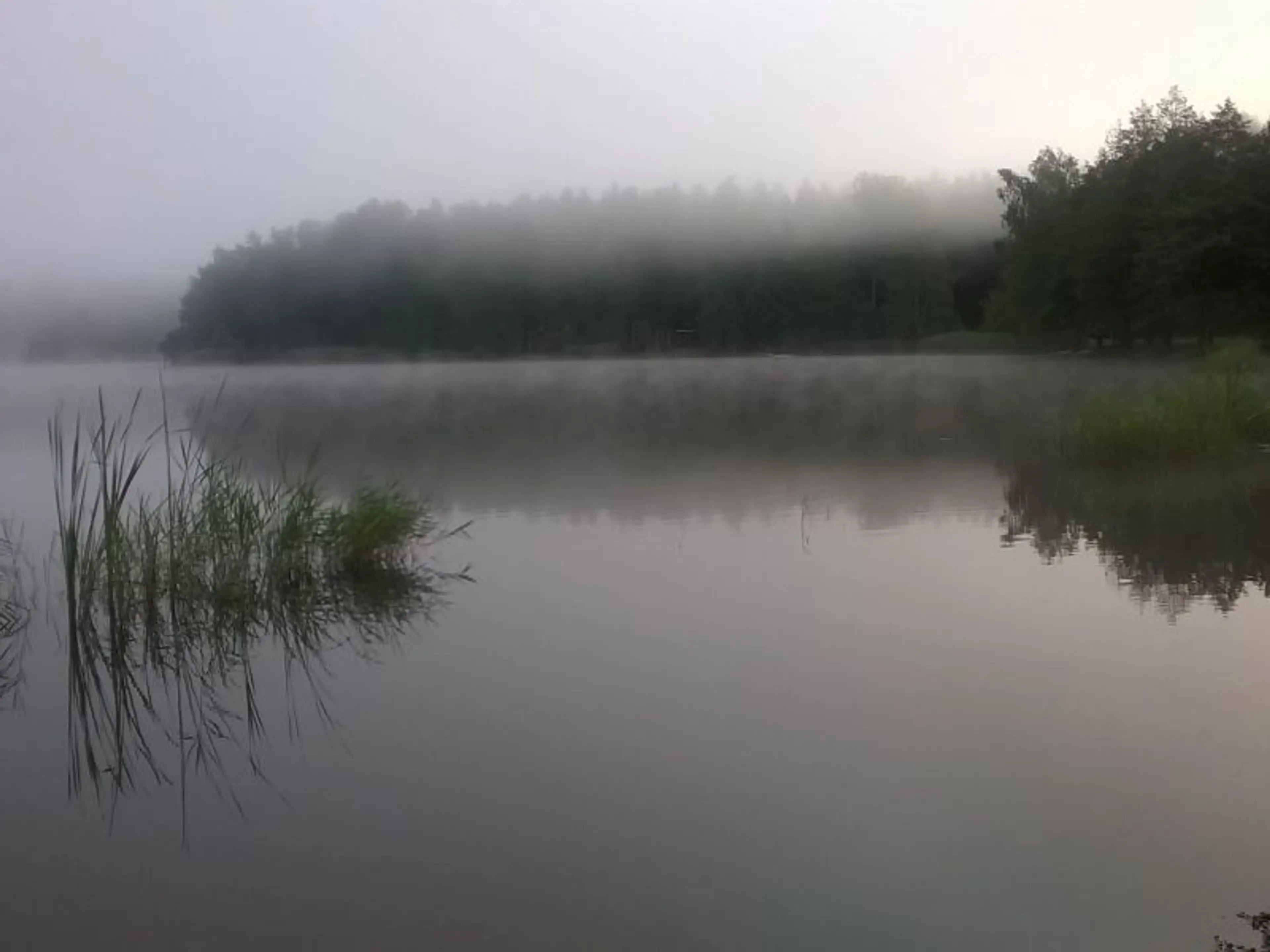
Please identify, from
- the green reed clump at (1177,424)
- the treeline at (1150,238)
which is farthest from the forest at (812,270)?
the green reed clump at (1177,424)

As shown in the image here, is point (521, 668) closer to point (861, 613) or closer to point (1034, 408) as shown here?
point (861, 613)

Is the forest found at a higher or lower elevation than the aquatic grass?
higher

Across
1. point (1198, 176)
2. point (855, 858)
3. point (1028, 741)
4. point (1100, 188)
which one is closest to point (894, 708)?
point (1028, 741)

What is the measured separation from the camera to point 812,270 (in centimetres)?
3366

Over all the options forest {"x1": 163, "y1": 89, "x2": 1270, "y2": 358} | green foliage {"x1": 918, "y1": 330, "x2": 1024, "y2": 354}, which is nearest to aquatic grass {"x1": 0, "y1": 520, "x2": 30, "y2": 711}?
forest {"x1": 163, "y1": 89, "x2": 1270, "y2": 358}

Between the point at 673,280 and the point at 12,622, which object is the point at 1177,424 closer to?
the point at 12,622

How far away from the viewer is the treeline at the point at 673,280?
94.8ft

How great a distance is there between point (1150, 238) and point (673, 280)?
1250 cm

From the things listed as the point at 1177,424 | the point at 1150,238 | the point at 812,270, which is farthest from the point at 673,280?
the point at 1177,424

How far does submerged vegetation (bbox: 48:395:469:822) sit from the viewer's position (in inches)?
145

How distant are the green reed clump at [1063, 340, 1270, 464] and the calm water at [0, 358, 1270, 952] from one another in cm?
152

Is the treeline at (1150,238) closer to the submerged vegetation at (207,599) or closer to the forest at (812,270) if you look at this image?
the forest at (812,270)

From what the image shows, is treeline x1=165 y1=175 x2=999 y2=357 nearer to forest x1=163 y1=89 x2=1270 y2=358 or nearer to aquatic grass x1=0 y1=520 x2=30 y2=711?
forest x1=163 y1=89 x2=1270 y2=358

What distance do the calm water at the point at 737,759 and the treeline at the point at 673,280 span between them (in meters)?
22.1
